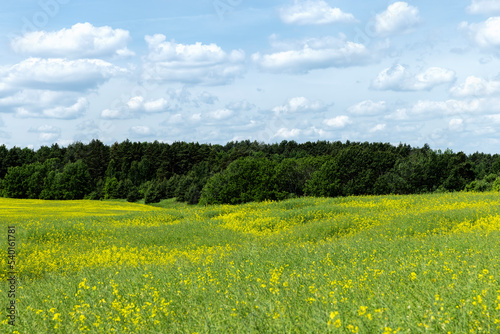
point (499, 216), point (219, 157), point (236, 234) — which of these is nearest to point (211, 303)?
point (236, 234)

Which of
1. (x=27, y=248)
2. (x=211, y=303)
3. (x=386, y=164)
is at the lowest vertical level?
(x=27, y=248)

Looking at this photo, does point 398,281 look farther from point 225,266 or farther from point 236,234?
point 236,234

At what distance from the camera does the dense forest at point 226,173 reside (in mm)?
77125

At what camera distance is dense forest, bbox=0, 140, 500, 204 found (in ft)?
253

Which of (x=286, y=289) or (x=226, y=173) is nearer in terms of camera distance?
(x=286, y=289)

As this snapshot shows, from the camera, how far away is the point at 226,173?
77312 millimetres

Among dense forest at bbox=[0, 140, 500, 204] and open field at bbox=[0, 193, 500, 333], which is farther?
dense forest at bbox=[0, 140, 500, 204]

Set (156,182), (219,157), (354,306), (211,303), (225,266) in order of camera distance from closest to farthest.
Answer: (354,306), (211,303), (225,266), (156,182), (219,157)

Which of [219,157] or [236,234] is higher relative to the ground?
[219,157]

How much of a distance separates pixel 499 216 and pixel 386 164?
6737 centimetres

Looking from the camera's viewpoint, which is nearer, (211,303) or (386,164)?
(211,303)

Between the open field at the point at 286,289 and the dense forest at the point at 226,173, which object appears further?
the dense forest at the point at 226,173

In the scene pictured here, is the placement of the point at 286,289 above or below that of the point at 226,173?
below

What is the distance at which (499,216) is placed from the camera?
19.0 meters
